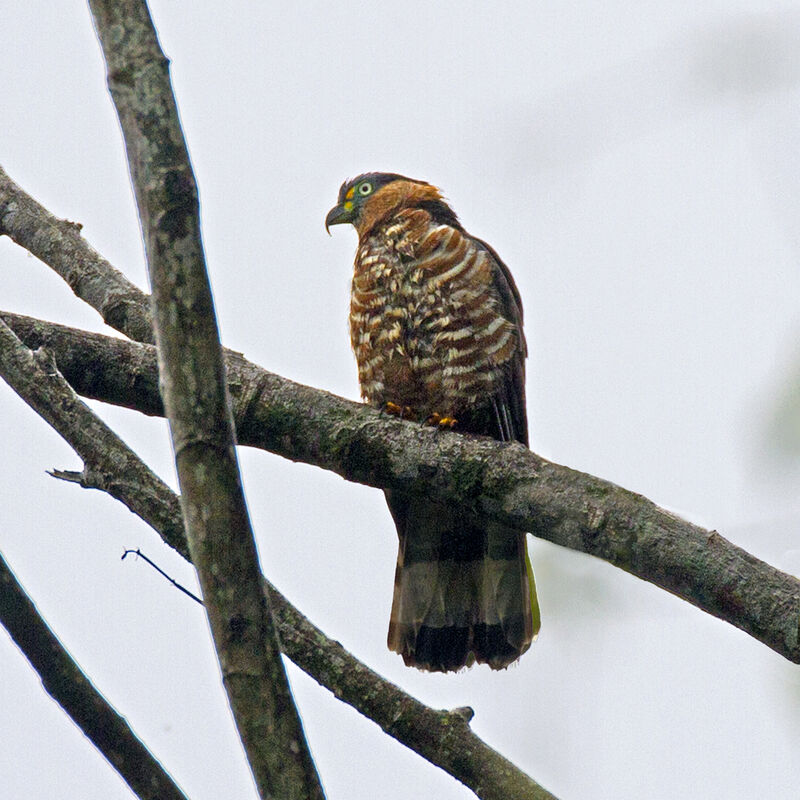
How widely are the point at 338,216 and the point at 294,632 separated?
341 centimetres

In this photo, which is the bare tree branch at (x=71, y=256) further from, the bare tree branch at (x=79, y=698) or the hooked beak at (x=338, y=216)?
the hooked beak at (x=338, y=216)

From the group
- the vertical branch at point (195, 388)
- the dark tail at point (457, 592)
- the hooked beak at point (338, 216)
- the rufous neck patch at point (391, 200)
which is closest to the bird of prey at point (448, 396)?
the dark tail at point (457, 592)

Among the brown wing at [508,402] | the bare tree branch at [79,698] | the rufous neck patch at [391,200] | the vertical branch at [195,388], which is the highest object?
the rufous neck patch at [391,200]

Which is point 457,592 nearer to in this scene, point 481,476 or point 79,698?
point 481,476

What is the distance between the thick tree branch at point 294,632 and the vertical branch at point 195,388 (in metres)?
0.84

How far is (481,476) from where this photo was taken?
10.7 feet

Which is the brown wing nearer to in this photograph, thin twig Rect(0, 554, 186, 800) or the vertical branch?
thin twig Rect(0, 554, 186, 800)

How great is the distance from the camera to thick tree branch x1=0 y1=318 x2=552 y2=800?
9.21 ft

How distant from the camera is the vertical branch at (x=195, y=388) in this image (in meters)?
1.98

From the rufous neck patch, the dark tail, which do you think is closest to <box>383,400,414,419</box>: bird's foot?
the dark tail

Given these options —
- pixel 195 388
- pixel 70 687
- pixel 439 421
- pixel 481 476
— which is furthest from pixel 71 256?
pixel 195 388

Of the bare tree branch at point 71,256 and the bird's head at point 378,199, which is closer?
the bare tree branch at point 71,256

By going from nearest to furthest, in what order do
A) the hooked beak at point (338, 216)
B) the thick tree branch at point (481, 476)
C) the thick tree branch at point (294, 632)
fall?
the thick tree branch at point (481, 476) → the thick tree branch at point (294, 632) → the hooked beak at point (338, 216)

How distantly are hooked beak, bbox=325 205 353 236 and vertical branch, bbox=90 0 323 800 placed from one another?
3881 mm
